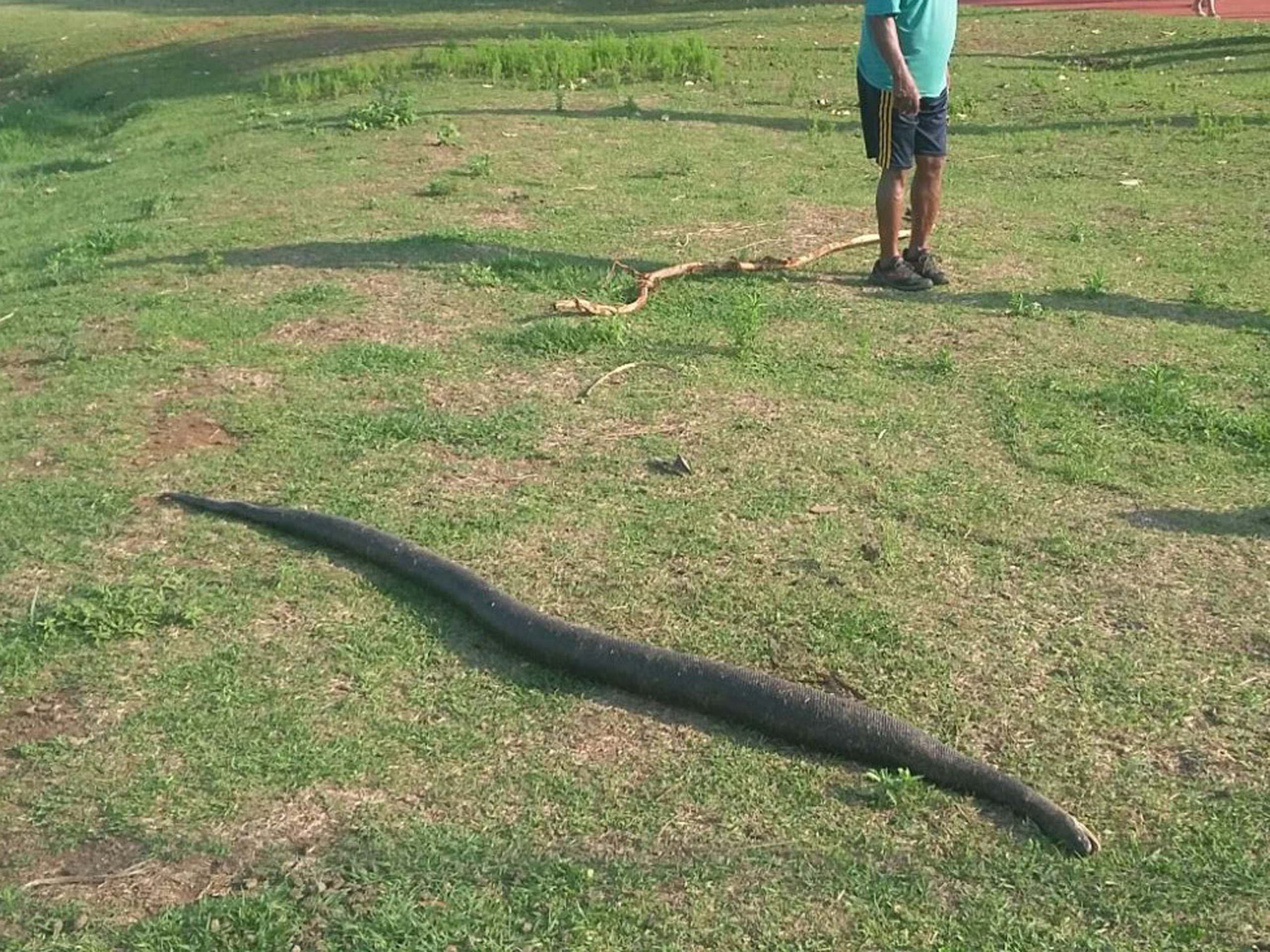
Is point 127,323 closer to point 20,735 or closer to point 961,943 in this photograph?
point 20,735

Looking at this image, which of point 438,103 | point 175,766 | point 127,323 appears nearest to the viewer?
point 175,766

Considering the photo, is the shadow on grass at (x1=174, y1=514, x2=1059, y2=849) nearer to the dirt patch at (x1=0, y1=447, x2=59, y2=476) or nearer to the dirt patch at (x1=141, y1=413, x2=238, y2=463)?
the dirt patch at (x1=141, y1=413, x2=238, y2=463)

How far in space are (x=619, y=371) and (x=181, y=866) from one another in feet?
10.1

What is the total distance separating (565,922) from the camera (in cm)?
268

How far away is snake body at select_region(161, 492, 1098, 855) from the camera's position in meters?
3.00

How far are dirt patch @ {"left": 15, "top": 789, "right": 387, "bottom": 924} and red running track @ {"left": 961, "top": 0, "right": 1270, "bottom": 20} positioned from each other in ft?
57.2

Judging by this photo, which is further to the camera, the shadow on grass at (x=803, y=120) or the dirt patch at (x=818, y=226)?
the shadow on grass at (x=803, y=120)

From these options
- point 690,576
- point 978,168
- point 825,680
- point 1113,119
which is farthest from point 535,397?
point 1113,119

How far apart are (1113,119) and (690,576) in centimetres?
830

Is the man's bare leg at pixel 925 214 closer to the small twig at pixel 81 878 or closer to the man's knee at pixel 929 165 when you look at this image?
the man's knee at pixel 929 165

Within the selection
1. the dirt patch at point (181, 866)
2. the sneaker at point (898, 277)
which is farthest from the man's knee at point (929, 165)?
the dirt patch at point (181, 866)

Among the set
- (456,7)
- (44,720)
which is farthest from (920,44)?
(456,7)

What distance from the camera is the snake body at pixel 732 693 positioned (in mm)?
2996

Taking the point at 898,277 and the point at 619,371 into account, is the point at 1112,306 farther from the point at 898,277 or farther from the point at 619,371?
the point at 619,371
